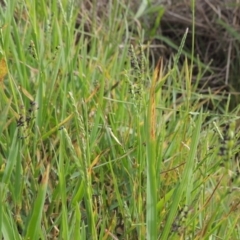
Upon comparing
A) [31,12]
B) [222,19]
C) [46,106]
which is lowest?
[222,19]

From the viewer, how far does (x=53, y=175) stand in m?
1.11

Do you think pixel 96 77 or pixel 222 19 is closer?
pixel 96 77

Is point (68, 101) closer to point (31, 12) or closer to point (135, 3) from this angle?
point (31, 12)

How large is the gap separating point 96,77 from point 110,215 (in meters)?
0.53

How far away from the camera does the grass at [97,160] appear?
2.64 feet

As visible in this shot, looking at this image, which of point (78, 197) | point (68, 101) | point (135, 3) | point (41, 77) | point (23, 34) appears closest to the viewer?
point (78, 197)

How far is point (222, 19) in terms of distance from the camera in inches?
102

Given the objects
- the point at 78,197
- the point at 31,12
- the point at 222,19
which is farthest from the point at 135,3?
the point at 78,197

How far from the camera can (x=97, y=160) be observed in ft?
3.23

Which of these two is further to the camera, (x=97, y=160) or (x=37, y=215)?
(x=97, y=160)

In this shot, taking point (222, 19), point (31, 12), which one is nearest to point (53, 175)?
point (31, 12)

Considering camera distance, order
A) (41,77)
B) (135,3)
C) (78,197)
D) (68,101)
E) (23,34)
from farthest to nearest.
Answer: (135,3) → (23,34) → (68,101) → (41,77) → (78,197)

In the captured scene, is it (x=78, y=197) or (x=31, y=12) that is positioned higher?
(x=31, y=12)

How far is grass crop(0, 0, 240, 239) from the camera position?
803mm
